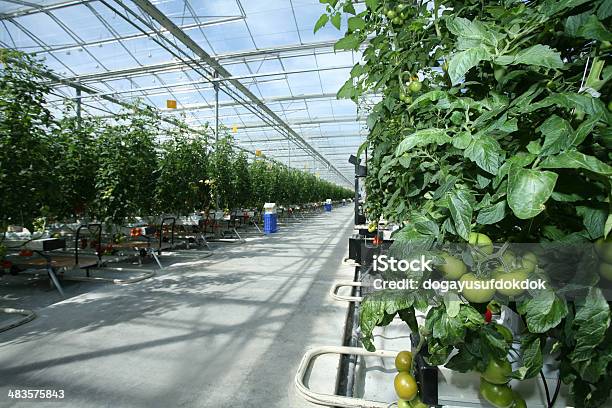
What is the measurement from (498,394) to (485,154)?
551 mm

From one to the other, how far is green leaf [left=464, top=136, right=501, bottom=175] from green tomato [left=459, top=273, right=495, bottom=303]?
0.21 metres

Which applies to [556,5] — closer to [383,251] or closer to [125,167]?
[383,251]

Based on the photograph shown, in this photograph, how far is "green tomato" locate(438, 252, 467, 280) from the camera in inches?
25.5

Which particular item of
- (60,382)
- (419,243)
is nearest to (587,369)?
(419,243)

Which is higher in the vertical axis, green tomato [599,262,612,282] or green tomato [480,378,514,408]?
green tomato [599,262,612,282]

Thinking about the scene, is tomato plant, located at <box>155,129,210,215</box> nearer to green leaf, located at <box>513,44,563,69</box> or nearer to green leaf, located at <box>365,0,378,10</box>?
green leaf, located at <box>365,0,378,10</box>

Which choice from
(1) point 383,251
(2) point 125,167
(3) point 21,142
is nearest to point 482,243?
(1) point 383,251

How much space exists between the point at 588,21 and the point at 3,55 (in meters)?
4.22

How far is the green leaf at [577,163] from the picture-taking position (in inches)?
17.0

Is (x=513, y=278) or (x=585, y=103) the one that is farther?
(x=513, y=278)

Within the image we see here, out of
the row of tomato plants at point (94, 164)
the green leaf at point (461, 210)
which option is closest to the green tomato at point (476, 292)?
the green leaf at point (461, 210)

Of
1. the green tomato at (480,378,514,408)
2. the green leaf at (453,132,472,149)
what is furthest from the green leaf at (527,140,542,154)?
the green tomato at (480,378,514,408)

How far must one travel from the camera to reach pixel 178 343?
8.41ft

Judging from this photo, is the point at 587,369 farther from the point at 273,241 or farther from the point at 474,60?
the point at 273,241
